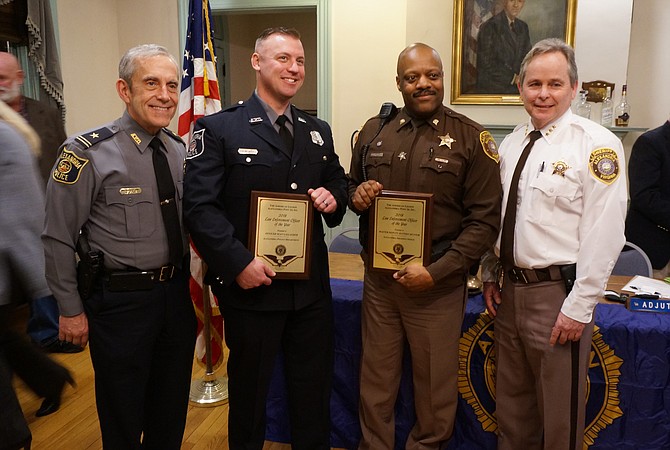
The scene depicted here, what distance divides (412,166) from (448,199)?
0.57 ft

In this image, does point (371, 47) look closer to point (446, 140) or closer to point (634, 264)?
point (634, 264)

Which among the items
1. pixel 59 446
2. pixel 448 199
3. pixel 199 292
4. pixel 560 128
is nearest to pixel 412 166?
pixel 448 199

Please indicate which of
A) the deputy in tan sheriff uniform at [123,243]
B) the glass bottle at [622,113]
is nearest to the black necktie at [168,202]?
the deputy in tan sheriff uniform at [123,243]

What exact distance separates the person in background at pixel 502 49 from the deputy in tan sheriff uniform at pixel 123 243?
3.01 meters

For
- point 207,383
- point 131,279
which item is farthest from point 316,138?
point 207,383

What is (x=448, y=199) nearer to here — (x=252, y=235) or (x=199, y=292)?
(x=252, y=235)

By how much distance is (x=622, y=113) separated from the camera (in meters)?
4.01

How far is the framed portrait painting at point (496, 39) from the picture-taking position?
401 cm

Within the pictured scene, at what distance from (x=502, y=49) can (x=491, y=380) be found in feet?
9.51

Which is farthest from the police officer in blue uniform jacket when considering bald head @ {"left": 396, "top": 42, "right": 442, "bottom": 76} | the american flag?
the american flag

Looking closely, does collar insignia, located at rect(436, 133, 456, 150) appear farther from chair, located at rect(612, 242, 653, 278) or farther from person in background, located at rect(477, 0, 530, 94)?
person in background, located at rect(477, 0, 530, 94)

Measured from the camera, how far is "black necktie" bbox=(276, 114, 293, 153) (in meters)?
1.91

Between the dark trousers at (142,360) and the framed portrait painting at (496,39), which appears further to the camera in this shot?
the framed portrait painting at (496,39)

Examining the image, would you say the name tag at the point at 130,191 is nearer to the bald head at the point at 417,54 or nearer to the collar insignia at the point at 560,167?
the bald head at the point at 417,54
